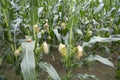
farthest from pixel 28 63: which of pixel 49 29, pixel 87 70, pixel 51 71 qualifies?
pixel 87 70

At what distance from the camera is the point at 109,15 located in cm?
352

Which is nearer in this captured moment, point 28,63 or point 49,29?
point 28,63

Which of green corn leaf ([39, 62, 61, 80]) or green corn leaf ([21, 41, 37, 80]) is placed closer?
green corn leaf ([21, 41, 37, 80])

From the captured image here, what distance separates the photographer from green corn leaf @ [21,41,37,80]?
1.60 meters

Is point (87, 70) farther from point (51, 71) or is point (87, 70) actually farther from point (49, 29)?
point (51, 71)

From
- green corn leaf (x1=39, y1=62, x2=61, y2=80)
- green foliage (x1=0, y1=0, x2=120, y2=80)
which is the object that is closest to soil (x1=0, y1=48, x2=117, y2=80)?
green foliage (x1=0, y1=0, x2=120, y2=80)

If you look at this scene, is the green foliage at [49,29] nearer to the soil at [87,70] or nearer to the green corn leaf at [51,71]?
the green corn leaf at [51,71]

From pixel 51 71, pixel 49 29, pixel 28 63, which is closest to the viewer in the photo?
pixel 28 63

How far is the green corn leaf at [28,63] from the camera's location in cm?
160

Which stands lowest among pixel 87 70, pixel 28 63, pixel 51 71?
pixel 87 70

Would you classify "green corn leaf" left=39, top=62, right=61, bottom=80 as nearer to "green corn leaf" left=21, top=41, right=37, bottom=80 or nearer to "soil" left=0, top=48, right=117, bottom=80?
"green corn leaf" left=21, top=41, right=37, bottom=80

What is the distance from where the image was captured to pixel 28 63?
1676mm

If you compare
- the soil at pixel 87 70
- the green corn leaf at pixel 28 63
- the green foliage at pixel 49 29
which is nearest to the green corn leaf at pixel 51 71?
the green foliage at pixel 49 29

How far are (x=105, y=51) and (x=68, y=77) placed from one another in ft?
3.93
